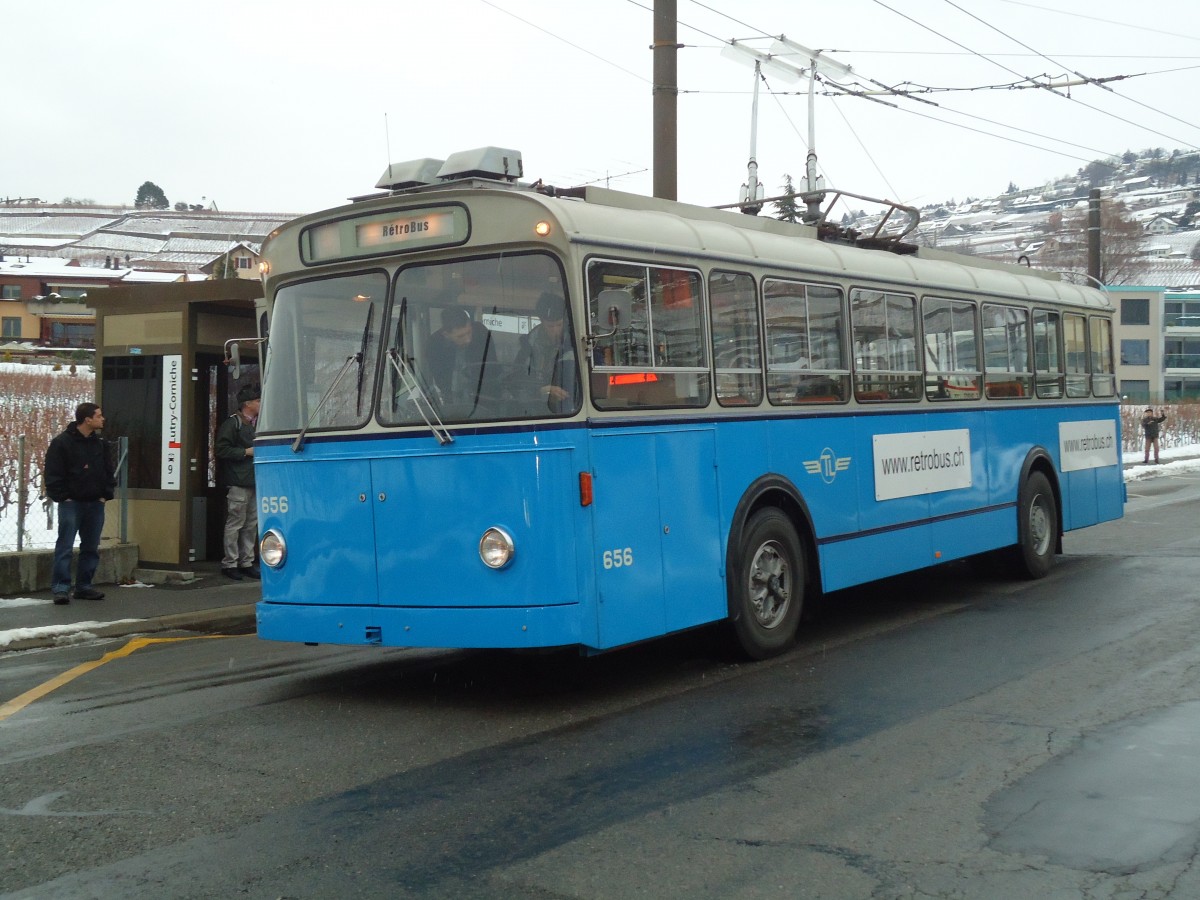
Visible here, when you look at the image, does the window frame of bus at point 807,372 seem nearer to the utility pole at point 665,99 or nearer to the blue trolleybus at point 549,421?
the blue trolleybus at point 549,421

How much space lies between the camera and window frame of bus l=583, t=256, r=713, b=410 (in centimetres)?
702

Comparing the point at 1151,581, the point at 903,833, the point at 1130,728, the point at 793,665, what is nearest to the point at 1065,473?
the point at 1151,581

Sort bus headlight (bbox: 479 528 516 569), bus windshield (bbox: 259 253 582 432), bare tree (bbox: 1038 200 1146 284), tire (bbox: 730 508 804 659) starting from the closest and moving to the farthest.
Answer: bus headlight (bbox: 479 528 516 569), bus windshield (bbox: 259 253 582 432), tire (bbox: 730 508 804 659), bare tree (bbox: 1038 200 1146 284)

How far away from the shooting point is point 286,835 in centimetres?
502

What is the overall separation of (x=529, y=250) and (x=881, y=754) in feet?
10.6

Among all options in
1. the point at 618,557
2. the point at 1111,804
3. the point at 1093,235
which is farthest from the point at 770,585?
the point at 1093,235

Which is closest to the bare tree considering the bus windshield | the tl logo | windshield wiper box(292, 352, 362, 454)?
the tl logo

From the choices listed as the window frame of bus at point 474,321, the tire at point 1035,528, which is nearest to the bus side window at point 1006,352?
the tire at point 1035,528

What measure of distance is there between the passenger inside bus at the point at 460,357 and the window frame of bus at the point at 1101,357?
9.10 meters

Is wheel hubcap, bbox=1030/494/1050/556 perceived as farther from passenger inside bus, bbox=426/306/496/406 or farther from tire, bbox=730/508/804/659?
passenger inside bus, bbox=426/306/496/406

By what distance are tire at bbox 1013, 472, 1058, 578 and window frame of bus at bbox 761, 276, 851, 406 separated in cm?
372

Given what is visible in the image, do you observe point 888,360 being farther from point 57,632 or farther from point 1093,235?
point 1093,235

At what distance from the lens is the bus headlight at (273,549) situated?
7648mm

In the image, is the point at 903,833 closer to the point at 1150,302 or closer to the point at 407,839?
the point at 407,839
